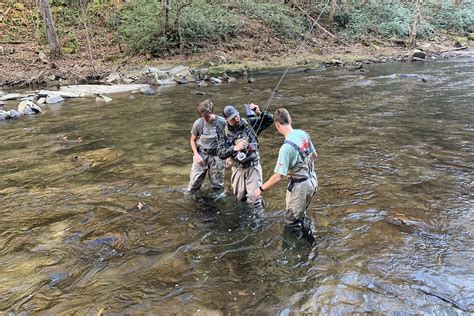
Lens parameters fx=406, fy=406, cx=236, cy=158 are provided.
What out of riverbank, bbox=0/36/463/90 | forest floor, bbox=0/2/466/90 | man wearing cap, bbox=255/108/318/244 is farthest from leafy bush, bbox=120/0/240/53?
man wearing cap, bbox=255/108/318/244

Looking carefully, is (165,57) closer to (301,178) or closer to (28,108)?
(28,108)

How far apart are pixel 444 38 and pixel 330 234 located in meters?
33.9

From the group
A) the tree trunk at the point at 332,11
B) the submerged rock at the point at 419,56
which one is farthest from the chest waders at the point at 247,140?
the tree trunk at the point at 332,11

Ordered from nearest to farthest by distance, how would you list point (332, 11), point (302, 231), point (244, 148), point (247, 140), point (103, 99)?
1. point (302, 231)
2. point (244, 148)
3. point (247, 140)
4. point (103, 99)
5. point (332, 11)

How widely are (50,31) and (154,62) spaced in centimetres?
564

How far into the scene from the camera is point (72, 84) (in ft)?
64.5

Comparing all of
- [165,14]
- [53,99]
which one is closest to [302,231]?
[53,99]

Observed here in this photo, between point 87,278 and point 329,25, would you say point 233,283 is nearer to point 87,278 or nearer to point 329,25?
point 87,278

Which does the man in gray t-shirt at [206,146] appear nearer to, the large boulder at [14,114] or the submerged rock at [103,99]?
the large boulder at [14,114]

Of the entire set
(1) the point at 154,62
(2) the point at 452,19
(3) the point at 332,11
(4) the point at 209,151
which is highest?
(3) the point at 332,11

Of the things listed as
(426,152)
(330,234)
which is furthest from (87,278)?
(426,152)

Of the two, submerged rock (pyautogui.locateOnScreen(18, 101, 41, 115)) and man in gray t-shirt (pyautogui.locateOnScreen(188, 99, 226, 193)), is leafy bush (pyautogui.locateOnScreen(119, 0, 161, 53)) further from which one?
man in gray t-shirt (pyautogui.locateOnScreen(188, 99, 226, 193))

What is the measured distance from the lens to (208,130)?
642 centimetres

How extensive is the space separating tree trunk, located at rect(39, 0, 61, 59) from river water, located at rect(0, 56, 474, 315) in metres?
12.0
